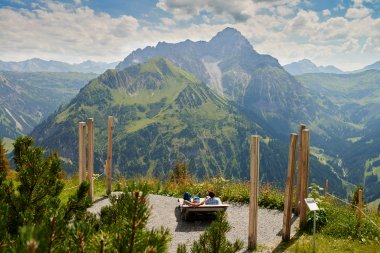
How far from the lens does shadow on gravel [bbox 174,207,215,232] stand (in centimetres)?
1537

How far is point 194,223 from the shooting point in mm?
16203

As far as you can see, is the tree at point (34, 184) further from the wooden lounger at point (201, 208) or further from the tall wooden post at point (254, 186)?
the wooden lounger at point (201, 208)

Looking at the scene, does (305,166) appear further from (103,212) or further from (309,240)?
(103,212)

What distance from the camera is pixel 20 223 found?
10.5ft

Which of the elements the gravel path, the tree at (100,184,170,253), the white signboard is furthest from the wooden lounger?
the tree at (100,184,170,253)

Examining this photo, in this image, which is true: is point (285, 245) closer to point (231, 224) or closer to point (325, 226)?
point (325, 226)

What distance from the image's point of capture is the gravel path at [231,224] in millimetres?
13797

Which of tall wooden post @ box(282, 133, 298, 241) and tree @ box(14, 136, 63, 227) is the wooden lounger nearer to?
tall wooden post @ box(282, 133, 298, 241)

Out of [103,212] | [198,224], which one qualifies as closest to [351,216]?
[198,224]

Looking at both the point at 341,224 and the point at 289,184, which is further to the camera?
the point at 341,224

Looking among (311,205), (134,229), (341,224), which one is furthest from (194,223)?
(134,229)

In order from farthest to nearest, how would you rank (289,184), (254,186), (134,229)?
(289,184)
(254,186)
(134,229)

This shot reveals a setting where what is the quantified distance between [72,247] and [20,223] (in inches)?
36.8

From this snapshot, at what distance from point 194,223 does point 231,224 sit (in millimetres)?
1682
